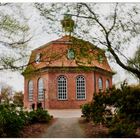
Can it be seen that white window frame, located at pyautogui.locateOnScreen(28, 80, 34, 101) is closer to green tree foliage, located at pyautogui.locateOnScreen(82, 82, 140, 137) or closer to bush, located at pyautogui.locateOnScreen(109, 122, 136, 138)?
green tree foliage, located at pyautogui.locateOnScreen(82, 82, 140, 137)

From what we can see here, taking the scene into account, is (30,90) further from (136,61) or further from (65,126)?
(136,61)

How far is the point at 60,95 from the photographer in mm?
9758

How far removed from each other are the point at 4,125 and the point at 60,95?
2.25 m

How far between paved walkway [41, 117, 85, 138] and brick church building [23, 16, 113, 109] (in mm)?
457

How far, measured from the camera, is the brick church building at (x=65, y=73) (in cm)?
879

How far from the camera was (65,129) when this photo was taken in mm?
8539

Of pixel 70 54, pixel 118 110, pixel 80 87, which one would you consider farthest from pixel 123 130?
pixel 80 87

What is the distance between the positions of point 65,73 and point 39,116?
1415 millimetres

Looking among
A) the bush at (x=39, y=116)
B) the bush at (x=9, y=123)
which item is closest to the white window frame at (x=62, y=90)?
the bush at (x=39, y=116)

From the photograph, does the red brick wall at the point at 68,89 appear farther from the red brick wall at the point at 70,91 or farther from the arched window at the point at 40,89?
the arched window at the point at 40,89

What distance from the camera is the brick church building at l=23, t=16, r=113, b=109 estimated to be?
28.8 ft

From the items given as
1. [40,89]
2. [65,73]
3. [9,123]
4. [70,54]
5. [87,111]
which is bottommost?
[9,123]

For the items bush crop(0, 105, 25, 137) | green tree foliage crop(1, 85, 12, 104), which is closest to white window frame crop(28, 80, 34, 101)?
green tree foliage crop(1, 85, 12, 104)

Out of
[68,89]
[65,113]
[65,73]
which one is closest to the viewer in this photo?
[65,113]
